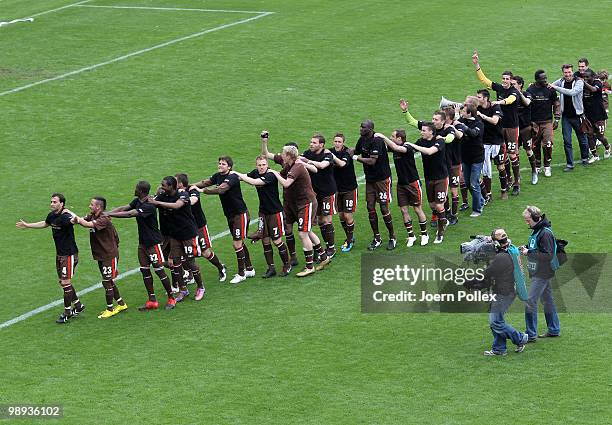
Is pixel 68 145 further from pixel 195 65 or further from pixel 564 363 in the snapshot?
pixel 564 363

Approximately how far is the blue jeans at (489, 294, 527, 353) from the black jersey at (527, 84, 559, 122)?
8746 mm

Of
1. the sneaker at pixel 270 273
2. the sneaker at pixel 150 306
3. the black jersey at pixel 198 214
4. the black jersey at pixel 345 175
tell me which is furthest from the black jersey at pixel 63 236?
the black jersey at pixel 345 175

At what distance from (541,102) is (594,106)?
54.7 inches

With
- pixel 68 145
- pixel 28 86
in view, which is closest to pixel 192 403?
pixel 68 145

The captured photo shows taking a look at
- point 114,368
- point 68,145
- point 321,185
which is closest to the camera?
point 114,368

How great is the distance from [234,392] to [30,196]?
35.1 feet

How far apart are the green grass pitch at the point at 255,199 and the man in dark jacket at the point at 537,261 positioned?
574 millimetres

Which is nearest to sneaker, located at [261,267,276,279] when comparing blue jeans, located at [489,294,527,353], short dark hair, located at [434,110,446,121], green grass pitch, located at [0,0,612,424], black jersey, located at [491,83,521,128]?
green grass pitch, located at [0,0,612,424]

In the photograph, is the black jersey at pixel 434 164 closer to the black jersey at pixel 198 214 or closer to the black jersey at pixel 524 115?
the black jersey at pixel 524 115

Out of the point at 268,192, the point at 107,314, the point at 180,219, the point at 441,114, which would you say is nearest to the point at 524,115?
the point at 441,114

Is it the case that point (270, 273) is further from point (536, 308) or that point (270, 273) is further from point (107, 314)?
point (536, 308)

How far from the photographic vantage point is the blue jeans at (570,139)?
26016 millimetres

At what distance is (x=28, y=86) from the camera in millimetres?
33969

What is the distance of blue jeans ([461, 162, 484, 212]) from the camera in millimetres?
23844
